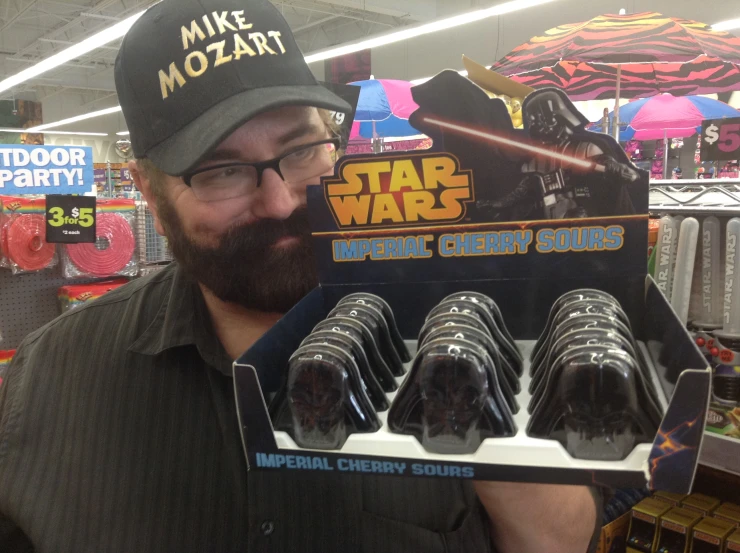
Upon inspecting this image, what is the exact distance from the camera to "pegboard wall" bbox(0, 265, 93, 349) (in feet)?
10.6

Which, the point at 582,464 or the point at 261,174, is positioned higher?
the point at 261,174

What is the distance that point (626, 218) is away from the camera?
857 millimetres

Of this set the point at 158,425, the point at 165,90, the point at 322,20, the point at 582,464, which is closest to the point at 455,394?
the point at 582,464

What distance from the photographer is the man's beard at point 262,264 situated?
1.02 m

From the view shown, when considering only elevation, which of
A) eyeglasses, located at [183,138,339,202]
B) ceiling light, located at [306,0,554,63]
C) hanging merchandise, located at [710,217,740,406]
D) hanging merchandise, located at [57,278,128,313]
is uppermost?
ceiling light, located at [306,0,554,63]

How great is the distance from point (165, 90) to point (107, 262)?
2674 mm

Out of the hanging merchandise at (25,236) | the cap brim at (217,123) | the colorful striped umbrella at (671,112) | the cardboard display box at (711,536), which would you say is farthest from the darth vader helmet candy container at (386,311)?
the colorful striped umbrella at (671,112)

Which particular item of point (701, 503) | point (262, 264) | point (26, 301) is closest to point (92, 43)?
point (26, 301)

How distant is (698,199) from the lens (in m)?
2.21

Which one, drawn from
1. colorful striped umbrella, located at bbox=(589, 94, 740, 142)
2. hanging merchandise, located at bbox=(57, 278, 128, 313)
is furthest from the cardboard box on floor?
colorful striped umbrella, located at bbox=(589, 94, 740, 142)

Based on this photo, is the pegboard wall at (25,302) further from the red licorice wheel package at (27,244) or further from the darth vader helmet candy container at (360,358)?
the darth vader helmet candy container at (360,358)

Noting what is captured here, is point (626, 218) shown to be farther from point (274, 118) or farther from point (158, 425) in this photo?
point (158, 425)

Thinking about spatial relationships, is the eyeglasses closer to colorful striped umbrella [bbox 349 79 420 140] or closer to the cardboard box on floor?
the cardboard box on floor

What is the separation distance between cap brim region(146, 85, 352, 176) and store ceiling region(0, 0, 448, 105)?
36.9 feet
